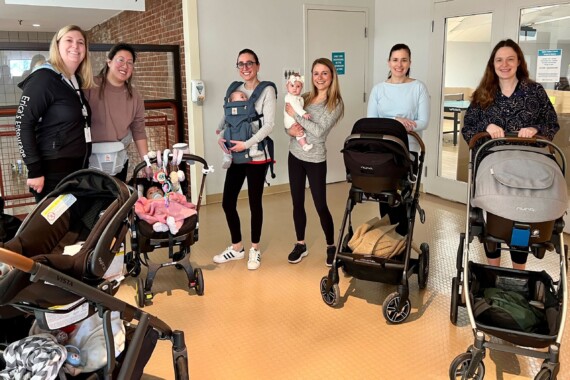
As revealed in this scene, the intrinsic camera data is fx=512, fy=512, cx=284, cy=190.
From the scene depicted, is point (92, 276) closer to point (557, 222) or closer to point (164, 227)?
point (164, 227)

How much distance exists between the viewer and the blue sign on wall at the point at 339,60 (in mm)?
6141

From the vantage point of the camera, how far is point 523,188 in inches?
92.9

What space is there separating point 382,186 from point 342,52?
3639 millimetres

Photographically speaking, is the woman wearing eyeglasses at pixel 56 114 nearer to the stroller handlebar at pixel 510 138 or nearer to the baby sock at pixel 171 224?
the baby sock at pixel 171 224

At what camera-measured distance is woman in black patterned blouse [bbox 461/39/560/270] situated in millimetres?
2920

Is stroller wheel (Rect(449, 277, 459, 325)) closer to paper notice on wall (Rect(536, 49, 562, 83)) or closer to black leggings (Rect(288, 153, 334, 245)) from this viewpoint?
black leggings (Rect(288, 153, 334, 245))

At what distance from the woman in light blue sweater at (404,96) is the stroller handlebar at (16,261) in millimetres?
2447

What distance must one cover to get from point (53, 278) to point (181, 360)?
820 mm

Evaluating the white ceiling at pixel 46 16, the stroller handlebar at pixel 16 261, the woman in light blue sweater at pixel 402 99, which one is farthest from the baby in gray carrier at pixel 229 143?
the white ceiling at pixel 46 16

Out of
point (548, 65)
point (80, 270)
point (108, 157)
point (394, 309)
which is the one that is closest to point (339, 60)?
point (548, 65)

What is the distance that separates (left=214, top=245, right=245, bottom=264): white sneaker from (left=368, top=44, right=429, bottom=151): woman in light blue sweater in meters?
1.52

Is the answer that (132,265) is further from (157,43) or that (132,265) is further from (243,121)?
(157,43)

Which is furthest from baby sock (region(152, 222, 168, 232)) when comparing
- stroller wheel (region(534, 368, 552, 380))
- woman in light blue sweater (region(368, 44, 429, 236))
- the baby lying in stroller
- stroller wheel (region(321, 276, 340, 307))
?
stroller wheel (region(534, 368, 552, 380))

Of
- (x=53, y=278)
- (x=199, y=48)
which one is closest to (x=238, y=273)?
(x=53, y=278)
